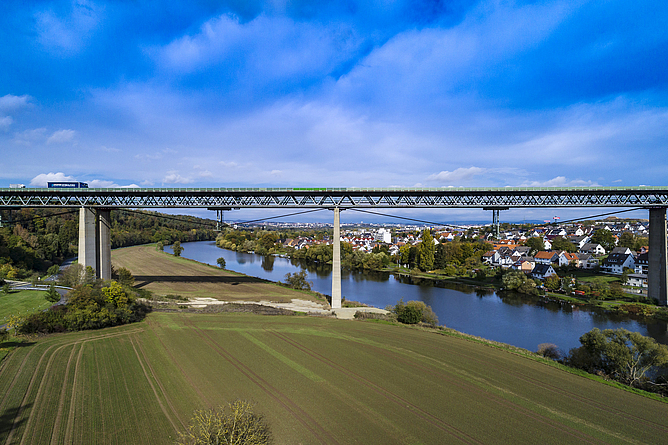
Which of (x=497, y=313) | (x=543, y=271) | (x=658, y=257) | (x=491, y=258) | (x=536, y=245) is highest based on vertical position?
(x=658, y=257)

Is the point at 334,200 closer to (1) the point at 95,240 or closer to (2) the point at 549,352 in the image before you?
(2) the point at 549,352

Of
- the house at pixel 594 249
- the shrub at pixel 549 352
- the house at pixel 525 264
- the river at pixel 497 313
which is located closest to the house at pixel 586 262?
the house at pixel 525 264

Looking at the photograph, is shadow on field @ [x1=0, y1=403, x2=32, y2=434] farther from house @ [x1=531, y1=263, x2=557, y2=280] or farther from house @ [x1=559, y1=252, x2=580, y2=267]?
house @ [x1=559, y1=252, x2=580, y2=267]

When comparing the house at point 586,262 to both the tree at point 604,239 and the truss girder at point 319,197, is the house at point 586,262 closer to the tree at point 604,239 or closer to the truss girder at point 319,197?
the tree at point 604,239

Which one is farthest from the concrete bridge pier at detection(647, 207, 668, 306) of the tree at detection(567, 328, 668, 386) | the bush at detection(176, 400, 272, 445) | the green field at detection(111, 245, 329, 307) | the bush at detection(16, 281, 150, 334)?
the bush at detection(16, 281, 150, 334)

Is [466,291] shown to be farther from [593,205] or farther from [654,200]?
[654,200]

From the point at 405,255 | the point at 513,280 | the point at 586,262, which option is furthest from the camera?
the point at 405,255

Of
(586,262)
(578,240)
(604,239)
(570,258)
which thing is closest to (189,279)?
(570,258)
